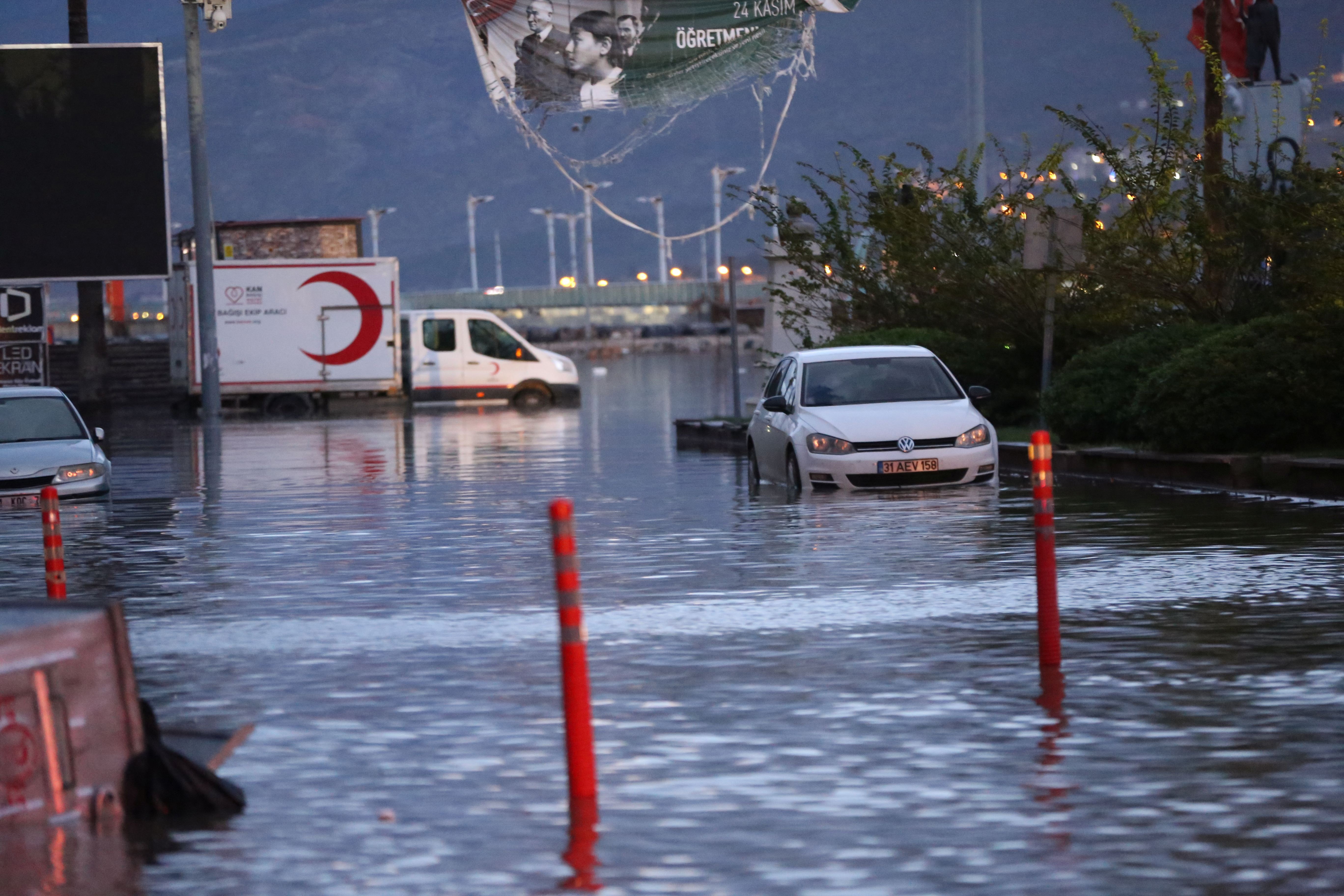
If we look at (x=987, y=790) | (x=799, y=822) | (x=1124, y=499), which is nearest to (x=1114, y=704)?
(x=987, y=790)

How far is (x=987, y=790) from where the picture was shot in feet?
24.0

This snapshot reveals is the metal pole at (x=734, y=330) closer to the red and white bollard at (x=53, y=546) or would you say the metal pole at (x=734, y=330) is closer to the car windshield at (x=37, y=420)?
the car windshield at (x=37, y=420)

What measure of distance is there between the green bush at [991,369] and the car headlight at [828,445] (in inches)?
328

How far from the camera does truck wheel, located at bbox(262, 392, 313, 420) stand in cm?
4938

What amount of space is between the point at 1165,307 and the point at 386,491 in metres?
9.79

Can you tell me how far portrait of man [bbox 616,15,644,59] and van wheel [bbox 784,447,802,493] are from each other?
13.9 metres

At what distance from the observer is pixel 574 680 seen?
6.88 m

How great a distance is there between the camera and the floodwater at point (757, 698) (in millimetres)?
6477

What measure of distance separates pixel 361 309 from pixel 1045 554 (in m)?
41.0

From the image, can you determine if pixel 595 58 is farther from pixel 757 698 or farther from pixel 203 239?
pixel 757 698

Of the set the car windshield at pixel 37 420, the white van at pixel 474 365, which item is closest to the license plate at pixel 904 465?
the car windshield at pixel 37 420

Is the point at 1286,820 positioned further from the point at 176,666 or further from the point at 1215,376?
the point at 1215,376

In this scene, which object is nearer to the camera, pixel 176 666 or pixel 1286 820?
pixel 1286 820

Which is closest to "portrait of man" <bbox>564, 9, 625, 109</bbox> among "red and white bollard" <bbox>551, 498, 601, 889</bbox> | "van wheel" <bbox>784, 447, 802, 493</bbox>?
"van wheel" <bbox>784, 447, 802, 493</bbox>
